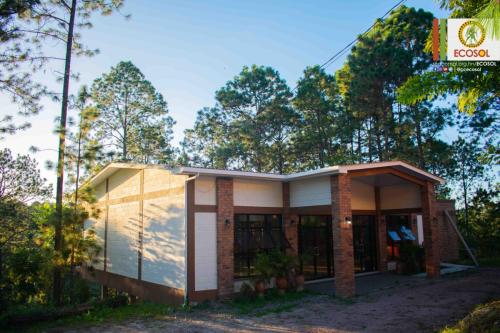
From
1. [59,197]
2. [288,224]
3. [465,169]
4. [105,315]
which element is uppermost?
[465,169]

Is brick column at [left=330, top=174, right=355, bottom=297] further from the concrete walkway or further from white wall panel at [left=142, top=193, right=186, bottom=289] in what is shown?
white wall panel at [left=142, top=193, right=186, bottom=289]

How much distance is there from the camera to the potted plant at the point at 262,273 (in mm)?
11797

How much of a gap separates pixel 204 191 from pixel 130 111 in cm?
1801

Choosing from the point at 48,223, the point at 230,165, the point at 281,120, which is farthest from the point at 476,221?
the point at 48,223

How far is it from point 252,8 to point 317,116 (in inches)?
670

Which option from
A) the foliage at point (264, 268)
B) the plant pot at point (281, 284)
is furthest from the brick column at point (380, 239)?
the foliage at point (264, 268)

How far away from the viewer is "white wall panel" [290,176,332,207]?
1253 cm

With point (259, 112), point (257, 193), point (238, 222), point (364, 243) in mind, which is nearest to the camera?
point (238, 222)

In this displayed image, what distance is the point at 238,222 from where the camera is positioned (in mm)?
12758

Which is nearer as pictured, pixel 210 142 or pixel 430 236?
pixel 430 236

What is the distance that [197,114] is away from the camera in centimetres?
3209

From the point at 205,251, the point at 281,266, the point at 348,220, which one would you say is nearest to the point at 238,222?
the point at 205,251

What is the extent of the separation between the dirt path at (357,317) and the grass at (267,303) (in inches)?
14.7

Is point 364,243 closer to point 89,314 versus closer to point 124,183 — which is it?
point 124,183
